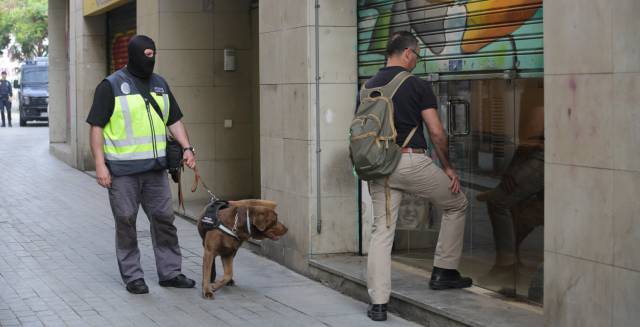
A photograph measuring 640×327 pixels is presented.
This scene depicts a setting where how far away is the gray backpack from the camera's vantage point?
7.12 metres

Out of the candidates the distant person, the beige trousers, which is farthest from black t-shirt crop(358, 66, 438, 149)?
the distant person

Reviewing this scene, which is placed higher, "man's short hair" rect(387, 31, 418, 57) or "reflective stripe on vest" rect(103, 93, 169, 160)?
"man's short hair" rect(387, 31, 418, 57)

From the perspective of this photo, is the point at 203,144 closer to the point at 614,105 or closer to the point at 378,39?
the point at 378,39

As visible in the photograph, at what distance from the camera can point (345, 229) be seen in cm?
917

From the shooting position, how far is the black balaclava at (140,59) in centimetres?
835

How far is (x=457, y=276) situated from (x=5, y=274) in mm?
3893

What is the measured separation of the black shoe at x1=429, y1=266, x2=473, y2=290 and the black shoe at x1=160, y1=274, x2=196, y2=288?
198 cm

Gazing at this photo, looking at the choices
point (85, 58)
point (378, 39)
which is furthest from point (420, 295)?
point (85, 58)

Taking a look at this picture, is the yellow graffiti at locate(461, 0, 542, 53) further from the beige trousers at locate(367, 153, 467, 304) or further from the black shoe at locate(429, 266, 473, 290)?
the black shoe at locate(429, 266, 473, 290)

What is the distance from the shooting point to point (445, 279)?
7.65 meters

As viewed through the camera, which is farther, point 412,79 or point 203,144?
point 203,144

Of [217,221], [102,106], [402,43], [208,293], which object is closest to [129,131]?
[102,106]

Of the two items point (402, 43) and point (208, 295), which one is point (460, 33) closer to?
point (402, 43)

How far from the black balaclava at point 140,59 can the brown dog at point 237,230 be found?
125 cm
